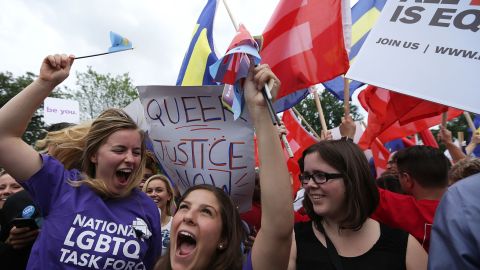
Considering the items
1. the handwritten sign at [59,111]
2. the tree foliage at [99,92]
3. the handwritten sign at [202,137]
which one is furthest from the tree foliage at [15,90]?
the handwritten sign at [202,137]

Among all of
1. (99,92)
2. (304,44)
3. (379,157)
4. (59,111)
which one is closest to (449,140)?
(379,157)

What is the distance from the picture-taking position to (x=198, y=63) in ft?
14.2

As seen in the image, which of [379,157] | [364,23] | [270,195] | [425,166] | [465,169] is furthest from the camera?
[379,157]

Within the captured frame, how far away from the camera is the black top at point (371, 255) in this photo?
1864mm

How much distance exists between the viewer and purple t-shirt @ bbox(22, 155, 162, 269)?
2.01 m

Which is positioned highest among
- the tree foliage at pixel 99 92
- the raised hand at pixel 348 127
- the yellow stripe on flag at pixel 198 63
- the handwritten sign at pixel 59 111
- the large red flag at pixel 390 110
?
the tree foliage at pixel 99 92

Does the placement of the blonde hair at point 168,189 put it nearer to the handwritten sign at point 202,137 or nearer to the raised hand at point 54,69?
the handwritten sign at point 202,137

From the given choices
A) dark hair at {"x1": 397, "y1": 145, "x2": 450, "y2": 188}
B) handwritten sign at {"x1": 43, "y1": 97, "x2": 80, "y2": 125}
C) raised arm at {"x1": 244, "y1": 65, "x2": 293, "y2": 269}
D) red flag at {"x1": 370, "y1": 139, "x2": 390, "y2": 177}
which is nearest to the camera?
raised arm at {"x1": 244, "y1": 65, "x2": 293, "y2": 269}

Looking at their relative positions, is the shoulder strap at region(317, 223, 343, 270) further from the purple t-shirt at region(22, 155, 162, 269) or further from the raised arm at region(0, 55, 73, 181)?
the raised arm at region(0, 55, 73, 181)

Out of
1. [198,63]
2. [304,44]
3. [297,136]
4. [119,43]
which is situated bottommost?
[119,43]

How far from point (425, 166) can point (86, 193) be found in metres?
2.17

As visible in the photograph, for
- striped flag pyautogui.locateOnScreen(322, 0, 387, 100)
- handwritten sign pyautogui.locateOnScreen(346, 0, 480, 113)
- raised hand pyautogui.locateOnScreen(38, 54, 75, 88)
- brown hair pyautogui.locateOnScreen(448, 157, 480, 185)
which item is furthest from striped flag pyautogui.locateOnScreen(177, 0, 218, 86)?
brown hair pyautogui.locateOnScreen(448, 157, 480, 185)

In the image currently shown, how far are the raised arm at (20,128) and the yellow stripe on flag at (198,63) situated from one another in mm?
2214

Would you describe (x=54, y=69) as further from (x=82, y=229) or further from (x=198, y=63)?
(x=198, y=63)
